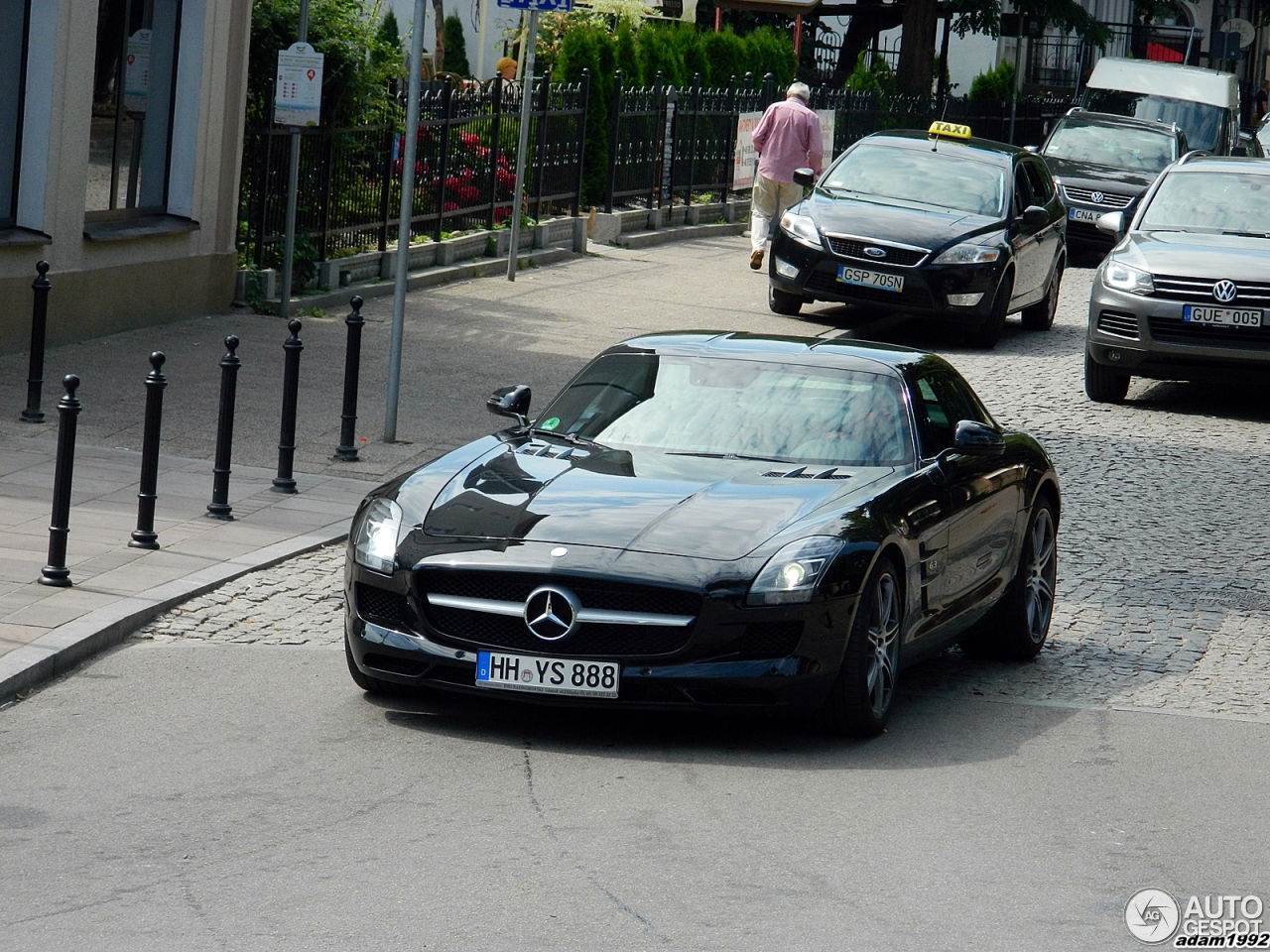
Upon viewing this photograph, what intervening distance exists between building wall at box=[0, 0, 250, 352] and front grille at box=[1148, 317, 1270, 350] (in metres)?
7.35

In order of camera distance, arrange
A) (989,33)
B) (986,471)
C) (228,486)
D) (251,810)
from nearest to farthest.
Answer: (251,810)
(986,471)
(228,486)
(989,33)

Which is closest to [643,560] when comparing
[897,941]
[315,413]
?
[897,941]

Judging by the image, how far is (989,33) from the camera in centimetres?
3884

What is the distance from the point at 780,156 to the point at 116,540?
13.7 m

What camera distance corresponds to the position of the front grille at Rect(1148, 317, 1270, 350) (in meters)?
14.5

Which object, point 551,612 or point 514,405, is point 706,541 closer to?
point 551,612

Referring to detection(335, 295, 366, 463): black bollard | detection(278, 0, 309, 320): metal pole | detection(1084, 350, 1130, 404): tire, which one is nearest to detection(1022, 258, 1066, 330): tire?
detection(1084, 350, 1130, 404): tire

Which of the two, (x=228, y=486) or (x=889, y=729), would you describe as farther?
(x=228, y=486)

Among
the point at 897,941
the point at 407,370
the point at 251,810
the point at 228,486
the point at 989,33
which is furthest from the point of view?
the point at 989,33

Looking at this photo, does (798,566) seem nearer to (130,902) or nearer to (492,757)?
(492,757)

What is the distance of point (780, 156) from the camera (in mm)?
21578

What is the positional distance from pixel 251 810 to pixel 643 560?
148cm

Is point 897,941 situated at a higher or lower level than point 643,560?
lower

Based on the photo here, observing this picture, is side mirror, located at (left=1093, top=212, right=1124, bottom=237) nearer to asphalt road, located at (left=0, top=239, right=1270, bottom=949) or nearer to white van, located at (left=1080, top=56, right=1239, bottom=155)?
asphalt road, located at (left=0, top=239, right=1270, bottom=949)
